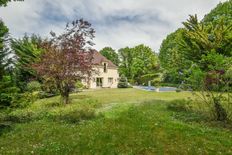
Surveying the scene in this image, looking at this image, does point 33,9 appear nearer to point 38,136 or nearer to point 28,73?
point 38,136

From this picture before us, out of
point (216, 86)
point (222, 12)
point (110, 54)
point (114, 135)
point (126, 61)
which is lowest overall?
point (114, 135)

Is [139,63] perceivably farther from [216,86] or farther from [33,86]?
[216,86]

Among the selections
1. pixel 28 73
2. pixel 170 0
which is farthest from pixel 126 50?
pixel 170 0

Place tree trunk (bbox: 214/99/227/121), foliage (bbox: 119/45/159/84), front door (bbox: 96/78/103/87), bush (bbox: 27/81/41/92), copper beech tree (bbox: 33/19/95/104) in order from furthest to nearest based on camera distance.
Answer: foliage (bbox: 119/45/159/84), front door (bbox: 96/78/103/87), bush (bbox: 27/81/41/92), copper beech tree (bbox: 33/19/95/104), tree trunk (bbox: 214/99/227/121)

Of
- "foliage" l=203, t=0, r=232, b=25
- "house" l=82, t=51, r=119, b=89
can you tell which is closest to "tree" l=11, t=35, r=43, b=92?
Answer: "house" l=82, t=51, r=119, b=89

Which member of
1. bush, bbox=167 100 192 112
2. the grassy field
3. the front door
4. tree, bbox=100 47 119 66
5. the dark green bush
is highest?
tree, bbox=100 47 119 66

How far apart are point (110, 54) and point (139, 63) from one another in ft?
45.0

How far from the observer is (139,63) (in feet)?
196

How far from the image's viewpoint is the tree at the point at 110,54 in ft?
229

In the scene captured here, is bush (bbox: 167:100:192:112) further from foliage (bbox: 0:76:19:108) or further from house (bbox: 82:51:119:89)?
house (bbox: 82:51:119:89)

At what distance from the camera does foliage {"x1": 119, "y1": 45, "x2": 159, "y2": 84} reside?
2347 inches

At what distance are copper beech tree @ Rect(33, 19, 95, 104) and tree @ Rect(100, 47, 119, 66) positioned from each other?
5071 cm

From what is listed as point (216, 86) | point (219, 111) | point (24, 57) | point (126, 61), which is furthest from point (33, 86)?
point (126, 61)

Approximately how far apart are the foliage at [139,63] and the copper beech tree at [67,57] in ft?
132
